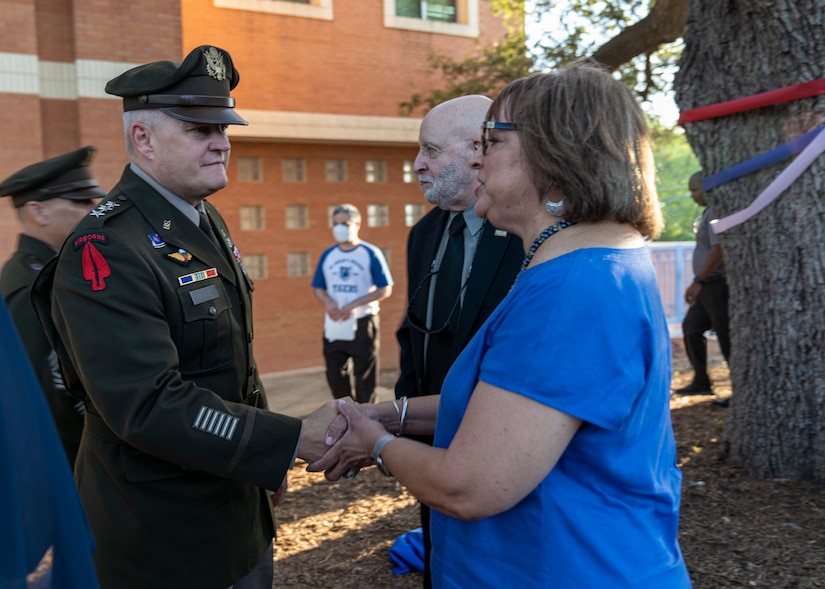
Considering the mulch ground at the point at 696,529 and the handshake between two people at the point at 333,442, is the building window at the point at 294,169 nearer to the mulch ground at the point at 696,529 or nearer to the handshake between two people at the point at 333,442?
the mulch ground at the point at 696,529

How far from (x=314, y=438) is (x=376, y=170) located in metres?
9.55

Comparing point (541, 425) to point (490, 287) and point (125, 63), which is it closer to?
point (490, 287)

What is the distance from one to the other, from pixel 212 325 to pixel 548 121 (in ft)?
4.06

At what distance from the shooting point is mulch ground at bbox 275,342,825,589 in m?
3.59

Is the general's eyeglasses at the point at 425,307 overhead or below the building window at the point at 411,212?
below

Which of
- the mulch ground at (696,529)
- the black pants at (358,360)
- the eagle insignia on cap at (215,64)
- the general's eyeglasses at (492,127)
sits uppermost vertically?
the eagle insignia on cap at (215,64)

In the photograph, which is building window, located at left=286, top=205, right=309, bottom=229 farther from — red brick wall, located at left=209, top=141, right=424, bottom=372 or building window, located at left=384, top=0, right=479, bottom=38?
building window, located at left=384, top=0, right=479, bottom=38

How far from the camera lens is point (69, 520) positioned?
1.35 m

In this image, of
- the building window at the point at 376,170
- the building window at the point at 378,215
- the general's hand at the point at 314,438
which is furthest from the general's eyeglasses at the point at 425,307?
Result: the building window at the point at 376,170

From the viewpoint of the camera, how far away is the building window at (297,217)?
10.8 metres

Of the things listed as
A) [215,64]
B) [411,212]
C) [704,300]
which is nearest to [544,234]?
[215,64]

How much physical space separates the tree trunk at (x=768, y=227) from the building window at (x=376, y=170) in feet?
23.8

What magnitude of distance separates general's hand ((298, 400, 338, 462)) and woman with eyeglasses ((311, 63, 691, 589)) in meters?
0.62

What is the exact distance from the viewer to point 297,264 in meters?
10.9
